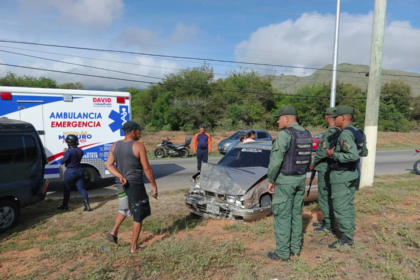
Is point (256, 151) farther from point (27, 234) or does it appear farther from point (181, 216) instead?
point (27, 234)

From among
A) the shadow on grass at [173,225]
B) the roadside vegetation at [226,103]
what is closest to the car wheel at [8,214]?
the shadow on grass at [173,225]

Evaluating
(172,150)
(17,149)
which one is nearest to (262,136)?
(172,150)

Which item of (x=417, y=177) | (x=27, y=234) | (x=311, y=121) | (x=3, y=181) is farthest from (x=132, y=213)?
(x=311, y=121)

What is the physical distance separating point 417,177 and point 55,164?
41.2 feet

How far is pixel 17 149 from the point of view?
588cm

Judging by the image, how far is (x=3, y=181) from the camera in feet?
17.8

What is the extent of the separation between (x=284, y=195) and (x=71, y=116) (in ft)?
22.2

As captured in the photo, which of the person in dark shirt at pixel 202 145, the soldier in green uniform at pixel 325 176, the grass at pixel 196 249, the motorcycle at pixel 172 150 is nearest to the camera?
the grass at pixel 196 249

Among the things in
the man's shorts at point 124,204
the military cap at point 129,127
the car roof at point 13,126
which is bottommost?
the man's shorts at point 124,204

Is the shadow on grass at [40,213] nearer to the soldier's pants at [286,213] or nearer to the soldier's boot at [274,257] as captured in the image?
the soldier's boot at [274,257]

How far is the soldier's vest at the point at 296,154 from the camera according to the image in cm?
377

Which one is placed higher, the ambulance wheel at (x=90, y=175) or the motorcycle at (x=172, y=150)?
the ambulance wheel at (x=90, y=175)

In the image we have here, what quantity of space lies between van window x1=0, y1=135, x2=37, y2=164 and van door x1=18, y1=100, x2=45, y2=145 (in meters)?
2.20

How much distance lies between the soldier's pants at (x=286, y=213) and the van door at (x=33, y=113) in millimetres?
6899
